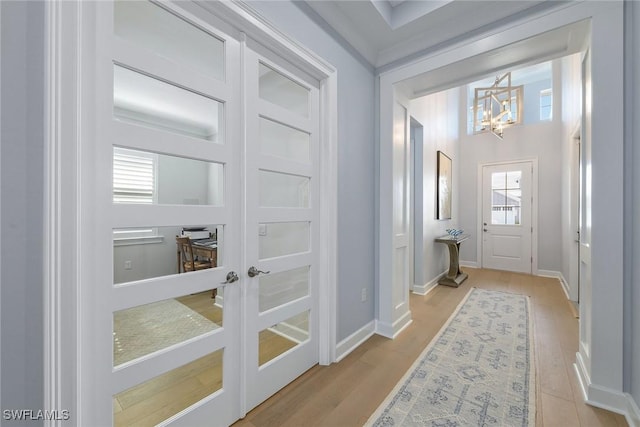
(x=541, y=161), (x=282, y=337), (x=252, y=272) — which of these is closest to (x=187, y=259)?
(x=252, y=272)

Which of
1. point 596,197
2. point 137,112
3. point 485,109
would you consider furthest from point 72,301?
point 485,109

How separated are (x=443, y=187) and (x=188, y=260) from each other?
4647mm

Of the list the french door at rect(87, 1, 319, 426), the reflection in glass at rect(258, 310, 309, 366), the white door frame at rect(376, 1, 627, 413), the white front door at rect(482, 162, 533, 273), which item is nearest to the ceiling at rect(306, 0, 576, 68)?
the white door frame at rect(376, 1, 627, 413)

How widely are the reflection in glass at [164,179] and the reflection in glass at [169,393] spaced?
864 millimetres

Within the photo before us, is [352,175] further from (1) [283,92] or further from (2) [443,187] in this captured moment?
(2) [443,187]

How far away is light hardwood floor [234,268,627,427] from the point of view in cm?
155

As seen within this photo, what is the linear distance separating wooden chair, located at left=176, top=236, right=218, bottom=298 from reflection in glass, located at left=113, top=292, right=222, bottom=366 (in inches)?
4.4

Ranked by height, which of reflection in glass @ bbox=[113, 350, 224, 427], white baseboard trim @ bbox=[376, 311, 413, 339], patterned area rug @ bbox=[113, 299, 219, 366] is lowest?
white baseboard trim @ bbox=[376, 311, 413, 339]

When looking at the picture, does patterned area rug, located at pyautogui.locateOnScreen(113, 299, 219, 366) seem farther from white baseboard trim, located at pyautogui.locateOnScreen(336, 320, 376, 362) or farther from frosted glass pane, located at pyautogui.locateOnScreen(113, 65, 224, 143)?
white baseboard trim, located at pyautogui.locateOnScreen(336, 320, 376, 362)

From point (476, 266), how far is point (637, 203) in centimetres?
463

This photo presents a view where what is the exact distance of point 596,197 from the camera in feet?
5.47

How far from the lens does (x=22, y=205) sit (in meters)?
0.87

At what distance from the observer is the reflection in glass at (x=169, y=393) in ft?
3.97

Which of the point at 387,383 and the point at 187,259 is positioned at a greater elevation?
the point at 187,259
